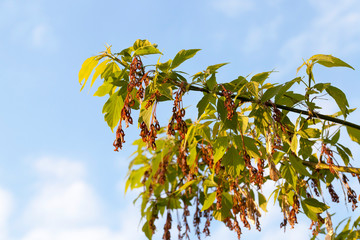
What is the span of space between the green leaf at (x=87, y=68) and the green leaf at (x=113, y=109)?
0.13 metres

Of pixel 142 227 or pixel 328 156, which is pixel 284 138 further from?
pixel 142 227

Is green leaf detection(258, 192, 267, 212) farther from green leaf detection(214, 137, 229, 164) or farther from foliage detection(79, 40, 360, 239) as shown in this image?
green leaf detection(214, 137, 229, 164)

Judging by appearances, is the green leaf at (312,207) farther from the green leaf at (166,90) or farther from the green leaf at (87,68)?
the green leaf at (87,68)

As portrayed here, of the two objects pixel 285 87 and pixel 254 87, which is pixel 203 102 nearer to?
pixel 254 87

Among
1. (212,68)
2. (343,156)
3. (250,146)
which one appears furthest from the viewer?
(343,156)

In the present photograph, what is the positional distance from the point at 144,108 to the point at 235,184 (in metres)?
0.85

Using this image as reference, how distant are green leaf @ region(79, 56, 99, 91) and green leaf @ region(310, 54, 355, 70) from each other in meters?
0.85

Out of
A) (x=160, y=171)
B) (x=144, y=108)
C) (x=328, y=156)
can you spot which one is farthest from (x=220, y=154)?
(x=160, y=171)

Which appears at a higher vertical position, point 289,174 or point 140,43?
point 140,43

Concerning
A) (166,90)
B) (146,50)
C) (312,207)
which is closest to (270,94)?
(166,90)

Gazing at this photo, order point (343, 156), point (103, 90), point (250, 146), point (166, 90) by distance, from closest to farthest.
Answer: point (166, 90) < point (250, 146) < point (103, 90) < point (343, 156)

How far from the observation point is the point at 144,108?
58.9 inches

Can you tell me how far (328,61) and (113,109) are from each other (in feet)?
2.84

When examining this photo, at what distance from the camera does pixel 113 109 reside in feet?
5.49
